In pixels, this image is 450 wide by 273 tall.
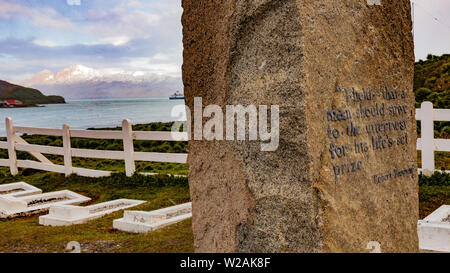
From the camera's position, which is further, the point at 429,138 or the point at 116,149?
the point at 116,149

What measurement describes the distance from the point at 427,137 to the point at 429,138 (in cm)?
3

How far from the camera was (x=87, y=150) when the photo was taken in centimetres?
1084

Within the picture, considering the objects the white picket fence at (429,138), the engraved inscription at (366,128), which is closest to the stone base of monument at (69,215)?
the engraved inscription at (366,128)

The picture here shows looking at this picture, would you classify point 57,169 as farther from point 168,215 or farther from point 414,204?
point 414,204

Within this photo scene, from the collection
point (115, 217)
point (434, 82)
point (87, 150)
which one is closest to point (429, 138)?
point (115, 217)

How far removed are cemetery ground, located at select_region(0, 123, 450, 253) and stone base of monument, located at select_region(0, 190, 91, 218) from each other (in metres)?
0.17

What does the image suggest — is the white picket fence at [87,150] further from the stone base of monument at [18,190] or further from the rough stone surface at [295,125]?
the rough stone surface at [295,125]

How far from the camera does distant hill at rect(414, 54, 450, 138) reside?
17.5 meters

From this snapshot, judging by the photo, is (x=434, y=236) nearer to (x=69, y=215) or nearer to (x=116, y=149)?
(x=69, y=215)

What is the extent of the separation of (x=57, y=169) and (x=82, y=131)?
4.15 ft

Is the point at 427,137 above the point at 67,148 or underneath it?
above
